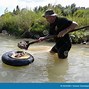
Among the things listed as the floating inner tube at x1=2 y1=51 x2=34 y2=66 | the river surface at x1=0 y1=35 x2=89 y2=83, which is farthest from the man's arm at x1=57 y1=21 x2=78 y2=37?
the floating inner tube at x1=2 y1=51 x2=34 y2=66

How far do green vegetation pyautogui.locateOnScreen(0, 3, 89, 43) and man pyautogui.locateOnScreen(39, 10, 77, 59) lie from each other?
4189 millimetres

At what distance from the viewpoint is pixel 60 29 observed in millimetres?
8492

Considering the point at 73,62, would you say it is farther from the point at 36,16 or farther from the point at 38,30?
the point at 36,16

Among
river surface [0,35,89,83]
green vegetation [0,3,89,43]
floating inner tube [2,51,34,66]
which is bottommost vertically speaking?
green vegetation [0,3,89,43]

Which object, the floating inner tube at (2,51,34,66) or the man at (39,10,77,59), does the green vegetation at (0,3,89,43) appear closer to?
the man at (39,10,77,59)

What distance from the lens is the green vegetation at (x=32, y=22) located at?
14239 mm

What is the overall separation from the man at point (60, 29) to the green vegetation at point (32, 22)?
13.7ft

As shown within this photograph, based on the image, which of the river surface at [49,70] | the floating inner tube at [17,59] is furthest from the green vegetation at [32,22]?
the floating inner tube at [17,59]

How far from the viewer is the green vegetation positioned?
14239mm

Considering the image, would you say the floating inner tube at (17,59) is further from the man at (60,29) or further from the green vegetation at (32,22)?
the green vegetation at (32,22)

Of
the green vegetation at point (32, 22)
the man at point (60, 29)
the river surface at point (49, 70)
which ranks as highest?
the man at point (60, 29)

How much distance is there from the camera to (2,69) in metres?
7.91
